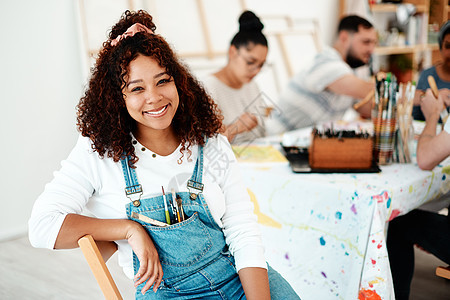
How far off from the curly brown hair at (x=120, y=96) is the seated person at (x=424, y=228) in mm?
911

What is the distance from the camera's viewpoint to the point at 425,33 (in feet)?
16.8

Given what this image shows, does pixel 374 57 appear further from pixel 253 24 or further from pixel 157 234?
pixel 157 234

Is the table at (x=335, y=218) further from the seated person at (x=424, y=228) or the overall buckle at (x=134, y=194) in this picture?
the overall buckle at (x=134, y=194)

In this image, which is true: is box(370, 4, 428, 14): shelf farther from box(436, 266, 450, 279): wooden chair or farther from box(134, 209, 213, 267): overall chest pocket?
box(134, 209, 213, 267): overall chest pocket

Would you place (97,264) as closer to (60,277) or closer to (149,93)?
(149,93)

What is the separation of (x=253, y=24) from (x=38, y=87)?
61.5 inches

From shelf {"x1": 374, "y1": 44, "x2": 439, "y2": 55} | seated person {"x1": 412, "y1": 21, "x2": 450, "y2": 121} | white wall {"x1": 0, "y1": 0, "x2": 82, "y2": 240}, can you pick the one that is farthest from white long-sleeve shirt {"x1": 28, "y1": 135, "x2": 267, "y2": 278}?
shelf {"x1": 374, "y1": 44, "x2": 439, "y2": 55}

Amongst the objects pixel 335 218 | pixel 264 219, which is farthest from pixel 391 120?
pixel 264 219

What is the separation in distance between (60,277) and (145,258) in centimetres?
158

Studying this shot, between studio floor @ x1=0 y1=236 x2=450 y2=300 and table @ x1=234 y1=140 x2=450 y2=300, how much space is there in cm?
75

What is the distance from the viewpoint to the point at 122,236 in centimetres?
109

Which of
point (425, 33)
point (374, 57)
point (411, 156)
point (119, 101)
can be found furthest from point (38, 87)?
point (425, 33)

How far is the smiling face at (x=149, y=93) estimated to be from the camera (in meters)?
1.14

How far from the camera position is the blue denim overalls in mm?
1144
